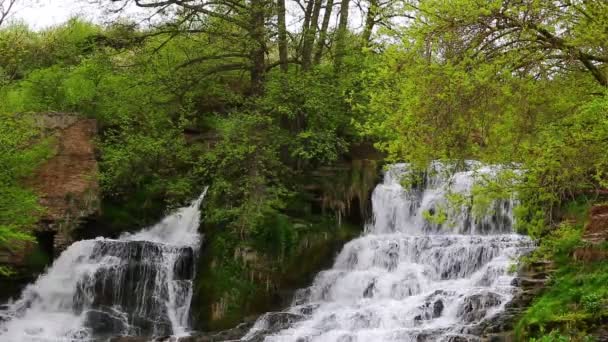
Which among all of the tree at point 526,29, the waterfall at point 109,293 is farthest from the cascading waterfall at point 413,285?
the tree at point 526,29

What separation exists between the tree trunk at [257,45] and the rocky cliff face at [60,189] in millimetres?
4857

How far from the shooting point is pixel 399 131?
10023 mm

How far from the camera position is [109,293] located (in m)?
16.8

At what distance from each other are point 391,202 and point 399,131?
9197 mm

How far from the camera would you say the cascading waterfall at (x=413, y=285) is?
13438 mm

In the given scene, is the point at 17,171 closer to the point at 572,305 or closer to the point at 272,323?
the point at 272,323

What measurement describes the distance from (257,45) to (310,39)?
1.51 meters

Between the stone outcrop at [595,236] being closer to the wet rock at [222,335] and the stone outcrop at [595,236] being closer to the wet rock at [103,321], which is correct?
the wet rock at [222,335]

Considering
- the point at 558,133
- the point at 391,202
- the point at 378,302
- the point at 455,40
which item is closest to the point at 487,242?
the point at 378,302

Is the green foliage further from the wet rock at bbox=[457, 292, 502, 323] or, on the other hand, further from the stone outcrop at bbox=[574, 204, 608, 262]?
the stone outcrop at bbox=[574, 204, 608, 262]

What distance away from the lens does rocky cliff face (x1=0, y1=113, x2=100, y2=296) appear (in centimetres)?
1712

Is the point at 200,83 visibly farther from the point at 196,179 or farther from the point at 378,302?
the point at 378,302

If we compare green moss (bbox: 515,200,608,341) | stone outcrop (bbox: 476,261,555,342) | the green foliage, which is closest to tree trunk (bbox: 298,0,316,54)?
the green foliage

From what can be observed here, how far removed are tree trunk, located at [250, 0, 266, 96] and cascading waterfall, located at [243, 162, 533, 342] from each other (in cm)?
566
